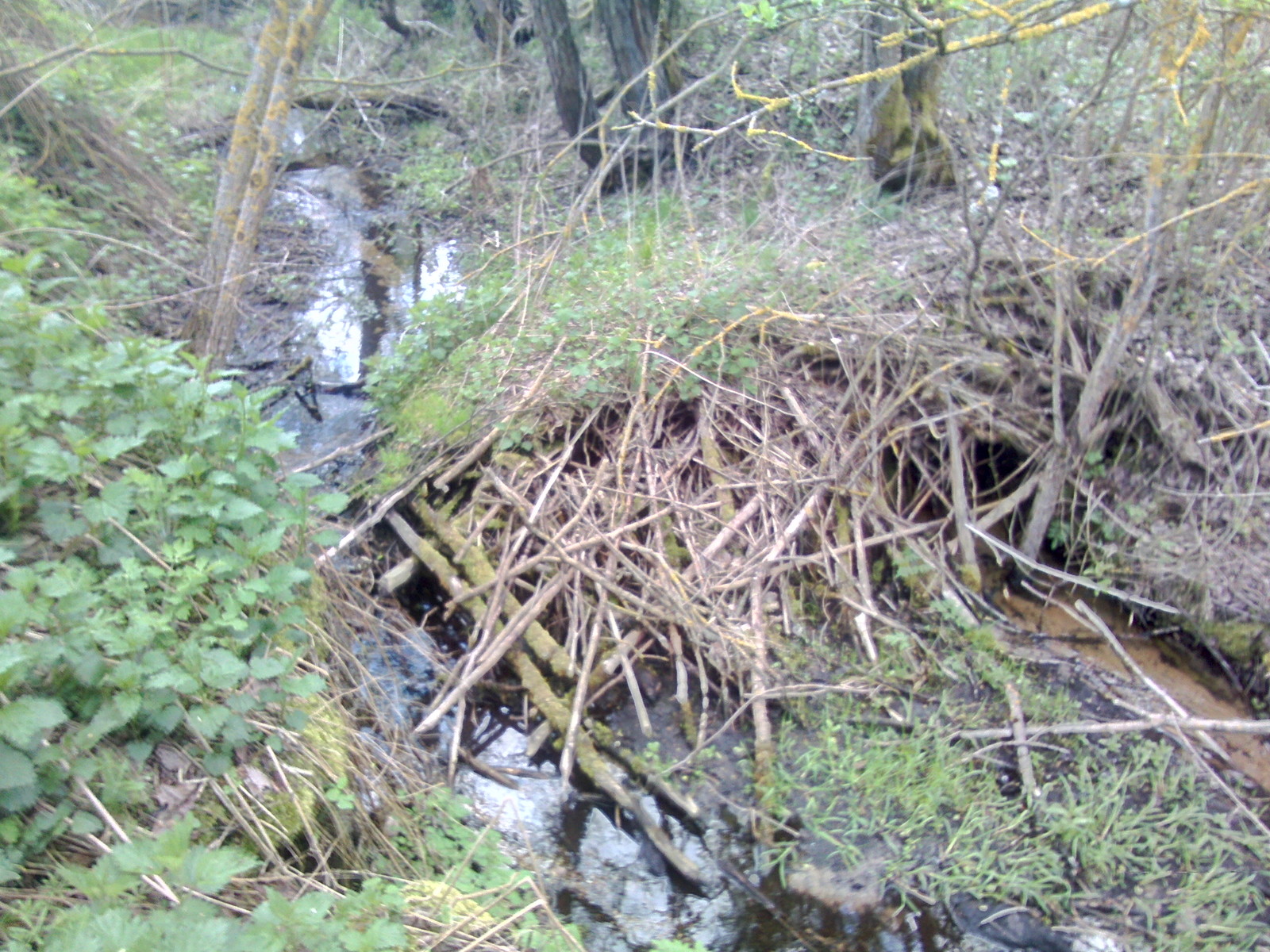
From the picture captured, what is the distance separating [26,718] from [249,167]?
16.8ft

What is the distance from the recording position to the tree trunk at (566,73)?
316 inches

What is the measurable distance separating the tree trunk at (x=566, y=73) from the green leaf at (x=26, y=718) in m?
6.62

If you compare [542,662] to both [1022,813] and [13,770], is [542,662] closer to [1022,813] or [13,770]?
[1022,813]

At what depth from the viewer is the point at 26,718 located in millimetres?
2117

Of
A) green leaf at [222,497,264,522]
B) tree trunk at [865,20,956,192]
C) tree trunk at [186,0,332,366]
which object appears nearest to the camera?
green leaf at [222,497,264,522]

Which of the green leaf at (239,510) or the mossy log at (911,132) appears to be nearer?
the green leaf at (239,510)

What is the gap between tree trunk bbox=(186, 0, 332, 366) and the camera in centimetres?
610

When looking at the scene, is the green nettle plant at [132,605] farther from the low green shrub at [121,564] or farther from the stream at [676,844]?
the stream at [676,844]

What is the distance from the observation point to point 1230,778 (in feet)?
13.2

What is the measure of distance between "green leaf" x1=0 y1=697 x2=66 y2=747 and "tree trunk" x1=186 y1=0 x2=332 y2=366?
14.3ft

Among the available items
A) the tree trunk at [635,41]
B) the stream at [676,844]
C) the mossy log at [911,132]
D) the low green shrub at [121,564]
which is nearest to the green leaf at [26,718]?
the low green shrub at [121,564]

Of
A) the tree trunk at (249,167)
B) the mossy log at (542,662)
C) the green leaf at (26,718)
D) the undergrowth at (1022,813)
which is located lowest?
the undergrowth at (1022,813)

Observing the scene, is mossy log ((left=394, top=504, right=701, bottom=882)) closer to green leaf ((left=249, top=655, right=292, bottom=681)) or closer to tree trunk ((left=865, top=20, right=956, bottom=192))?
green leaf ((left=249, top=655, right=292, bottom=681))

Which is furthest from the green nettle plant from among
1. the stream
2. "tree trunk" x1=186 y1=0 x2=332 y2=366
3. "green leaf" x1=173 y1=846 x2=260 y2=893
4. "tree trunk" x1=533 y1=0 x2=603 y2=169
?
"tree trunk" x1=533 y1=0 x2=603 y2=169
